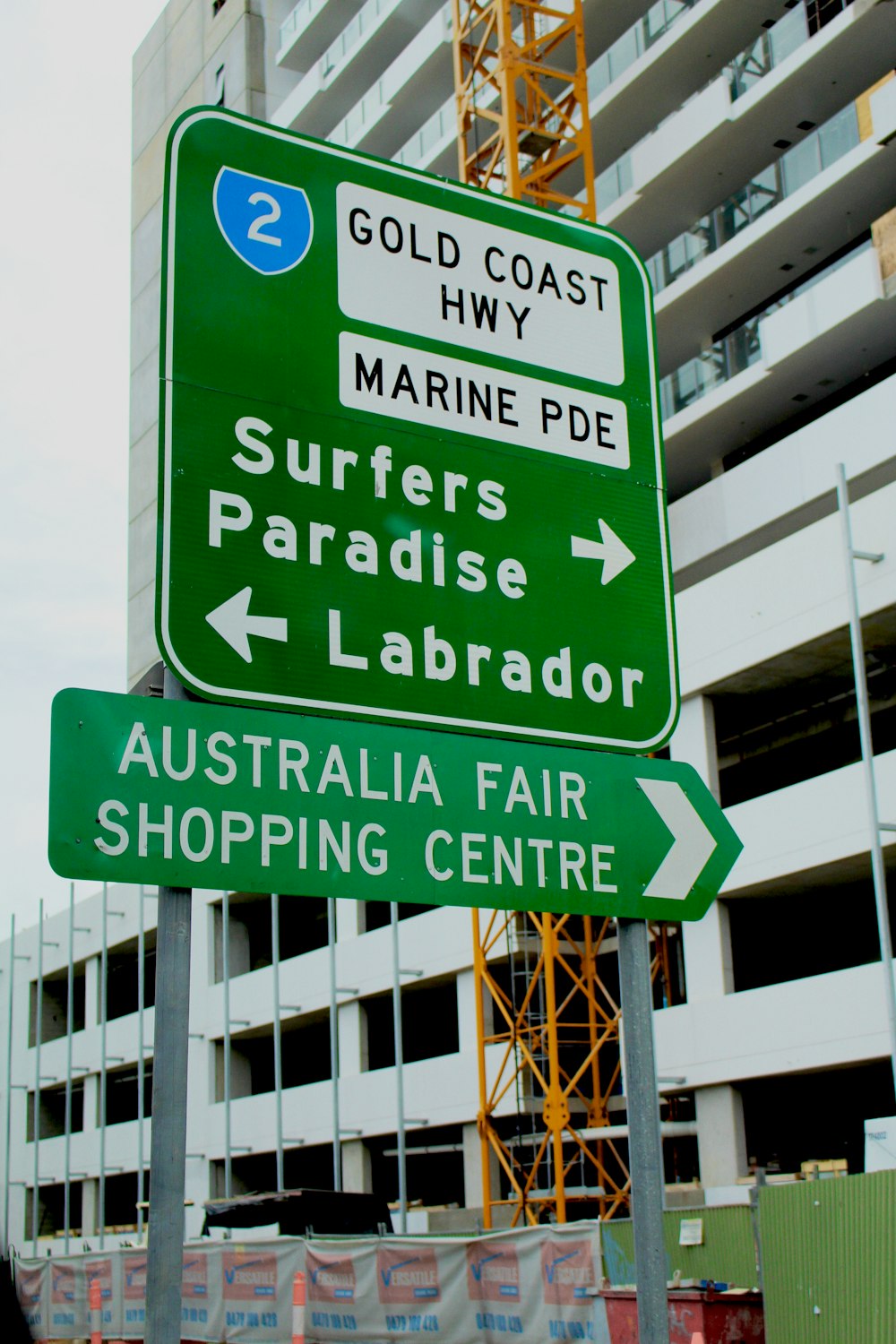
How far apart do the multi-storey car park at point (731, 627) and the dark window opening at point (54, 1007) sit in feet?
41.9

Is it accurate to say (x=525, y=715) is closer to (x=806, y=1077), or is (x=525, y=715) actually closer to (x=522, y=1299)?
(x=522, y=1299)

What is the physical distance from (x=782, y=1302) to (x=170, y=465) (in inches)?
511

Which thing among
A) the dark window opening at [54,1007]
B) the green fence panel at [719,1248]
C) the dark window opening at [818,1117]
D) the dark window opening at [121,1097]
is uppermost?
the dark window opening at [54,1007]

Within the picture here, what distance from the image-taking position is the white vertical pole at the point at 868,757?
962 inches

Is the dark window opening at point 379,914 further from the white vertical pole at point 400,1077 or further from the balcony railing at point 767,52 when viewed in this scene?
the balcony railing at point 767,52

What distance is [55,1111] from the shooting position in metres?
62.3

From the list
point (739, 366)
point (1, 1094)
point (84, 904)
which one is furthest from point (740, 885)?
point (1, 1094)

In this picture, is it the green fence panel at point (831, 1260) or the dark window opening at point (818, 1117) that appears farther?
the dark window opening at point (818, 1117)

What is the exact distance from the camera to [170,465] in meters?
4.45

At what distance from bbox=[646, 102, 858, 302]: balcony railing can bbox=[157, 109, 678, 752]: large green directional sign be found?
28723 mm

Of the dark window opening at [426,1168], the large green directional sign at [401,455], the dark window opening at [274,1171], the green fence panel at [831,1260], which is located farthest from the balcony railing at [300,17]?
the large green directional sign at [401,455]

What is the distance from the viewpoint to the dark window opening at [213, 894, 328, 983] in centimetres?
4981

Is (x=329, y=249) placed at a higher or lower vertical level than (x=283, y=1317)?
higher

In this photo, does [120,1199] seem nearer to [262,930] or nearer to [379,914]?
[262,930]
